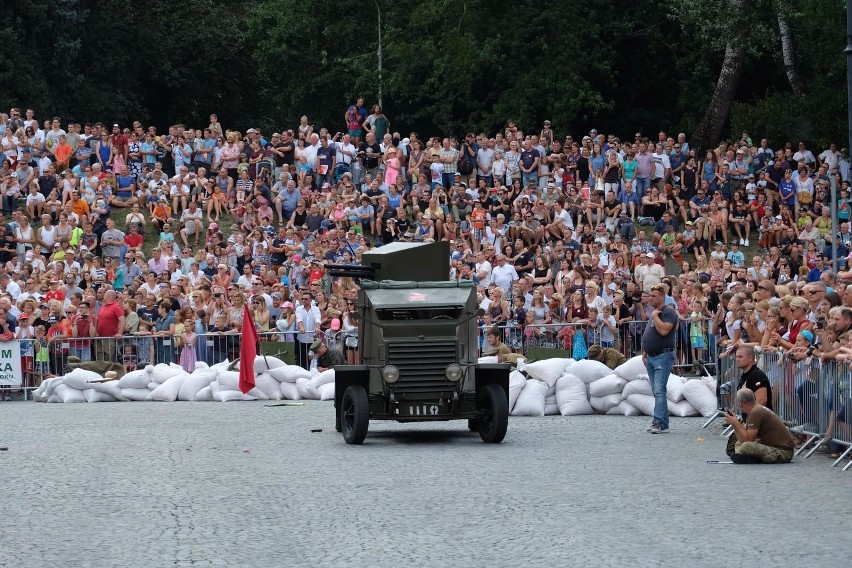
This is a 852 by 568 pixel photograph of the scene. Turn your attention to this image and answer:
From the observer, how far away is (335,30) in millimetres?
51250

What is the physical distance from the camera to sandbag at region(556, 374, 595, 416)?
2119 cm

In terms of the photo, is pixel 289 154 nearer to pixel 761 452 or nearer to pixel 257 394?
pixel 257 394

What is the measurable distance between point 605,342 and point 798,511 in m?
13.5

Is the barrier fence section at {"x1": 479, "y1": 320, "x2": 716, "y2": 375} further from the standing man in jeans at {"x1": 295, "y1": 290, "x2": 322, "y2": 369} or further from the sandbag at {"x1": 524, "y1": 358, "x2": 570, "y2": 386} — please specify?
the standing man in jeans at {"x1": 295, "y1": 290, "x2": 322, "y2": 369}

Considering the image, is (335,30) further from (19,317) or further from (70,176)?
(19,317)

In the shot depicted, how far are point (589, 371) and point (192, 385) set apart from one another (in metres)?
7.00

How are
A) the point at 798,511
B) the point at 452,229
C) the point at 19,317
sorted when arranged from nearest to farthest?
the point at 798,511, the point at 19,317, the point at 452,229

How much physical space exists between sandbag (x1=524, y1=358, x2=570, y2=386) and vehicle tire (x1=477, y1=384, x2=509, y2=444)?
3642 mm

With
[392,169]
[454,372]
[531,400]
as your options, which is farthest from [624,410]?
[392,169]

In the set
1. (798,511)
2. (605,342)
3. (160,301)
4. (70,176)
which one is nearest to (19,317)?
(160,301)

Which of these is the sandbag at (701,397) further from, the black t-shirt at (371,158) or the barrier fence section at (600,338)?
Answer: the black t-shirt at (371,158)

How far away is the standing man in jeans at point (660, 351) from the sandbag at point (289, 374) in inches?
293


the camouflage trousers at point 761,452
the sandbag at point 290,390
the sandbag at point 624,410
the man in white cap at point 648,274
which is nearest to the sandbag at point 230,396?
the sandbag at point 290,390

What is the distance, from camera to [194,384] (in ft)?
79.8
